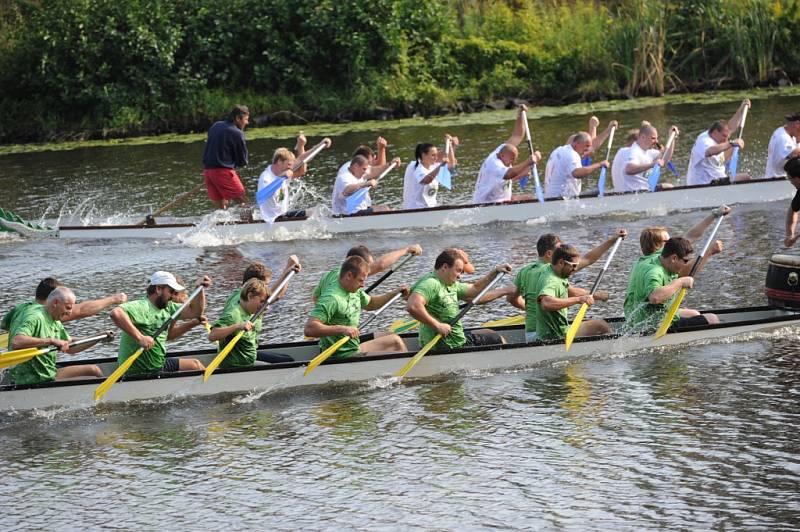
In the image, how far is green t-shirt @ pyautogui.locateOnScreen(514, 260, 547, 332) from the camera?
515 inches

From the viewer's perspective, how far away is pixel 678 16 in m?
33.9

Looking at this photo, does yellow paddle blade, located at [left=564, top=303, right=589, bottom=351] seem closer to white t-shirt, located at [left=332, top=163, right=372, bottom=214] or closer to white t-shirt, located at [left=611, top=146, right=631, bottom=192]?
white t-shirt, located at [left=332, top=163, right=372, bottom=214]

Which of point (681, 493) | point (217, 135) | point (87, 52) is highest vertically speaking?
point (87, 52)

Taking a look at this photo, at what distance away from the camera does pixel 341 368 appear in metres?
12.6

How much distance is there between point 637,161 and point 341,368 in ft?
31.1

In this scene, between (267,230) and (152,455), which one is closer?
(152,455)

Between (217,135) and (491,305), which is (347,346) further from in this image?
(217,135)

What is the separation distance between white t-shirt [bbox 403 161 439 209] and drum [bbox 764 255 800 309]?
7645mm

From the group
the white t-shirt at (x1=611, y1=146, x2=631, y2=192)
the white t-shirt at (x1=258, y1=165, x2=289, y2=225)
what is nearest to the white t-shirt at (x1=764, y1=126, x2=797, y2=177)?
the white t-shirt at (x1=611, y1=146, x2=631, y2=192)

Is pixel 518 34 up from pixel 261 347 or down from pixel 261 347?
up

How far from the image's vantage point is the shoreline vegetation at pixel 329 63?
108 feet

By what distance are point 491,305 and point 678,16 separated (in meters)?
20.6

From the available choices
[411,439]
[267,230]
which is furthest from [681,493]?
[267,230]

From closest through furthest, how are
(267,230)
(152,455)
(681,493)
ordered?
(681,493) → (152,455) → (267,230)
